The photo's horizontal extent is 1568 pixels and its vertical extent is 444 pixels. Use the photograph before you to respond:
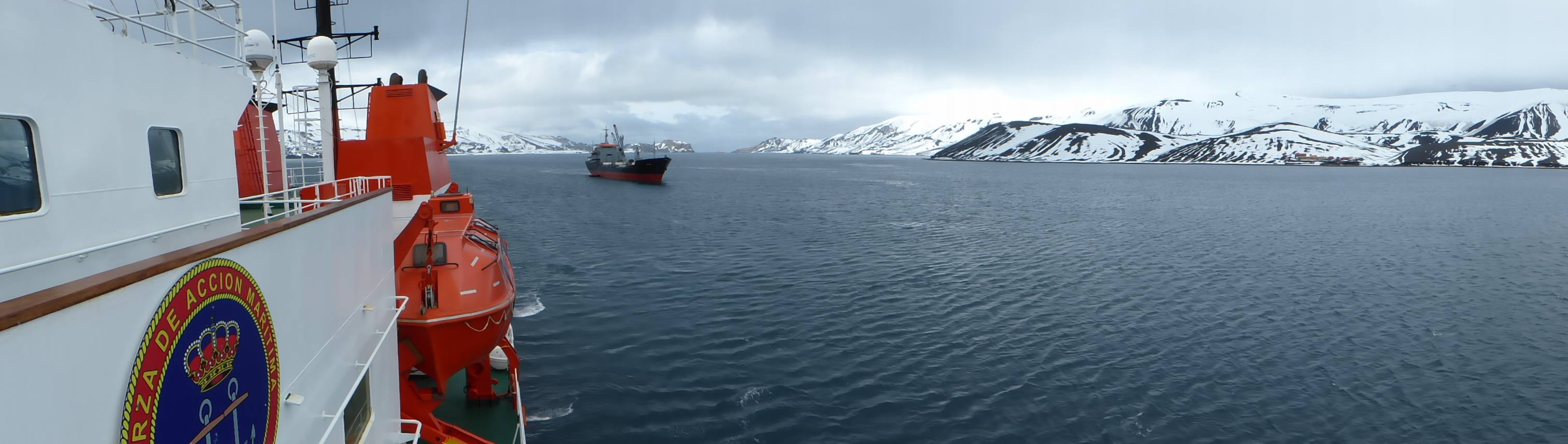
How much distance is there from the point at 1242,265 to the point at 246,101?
34.1 meters

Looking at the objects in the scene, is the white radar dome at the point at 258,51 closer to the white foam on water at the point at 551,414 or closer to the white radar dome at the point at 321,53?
the white radar dome at the point at 321,53

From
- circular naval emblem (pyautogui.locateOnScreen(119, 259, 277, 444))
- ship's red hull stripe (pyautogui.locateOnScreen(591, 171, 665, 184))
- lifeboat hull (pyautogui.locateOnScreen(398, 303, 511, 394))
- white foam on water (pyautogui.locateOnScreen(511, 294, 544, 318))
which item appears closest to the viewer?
circular naval emblem (pyautogui.locateOnScreen(119, 259, 277, 444))

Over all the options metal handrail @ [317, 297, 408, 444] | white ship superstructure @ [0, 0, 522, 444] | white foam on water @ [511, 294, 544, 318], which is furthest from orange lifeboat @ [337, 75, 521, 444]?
white foam on water @ [511, 294, 544, 318]

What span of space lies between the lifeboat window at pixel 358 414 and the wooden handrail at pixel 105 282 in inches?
126

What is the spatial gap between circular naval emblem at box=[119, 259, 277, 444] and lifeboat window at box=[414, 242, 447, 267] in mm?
6489

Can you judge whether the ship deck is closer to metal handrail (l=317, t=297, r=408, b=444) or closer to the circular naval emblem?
metal handrail (l=317, t=297, r=408, b=444)

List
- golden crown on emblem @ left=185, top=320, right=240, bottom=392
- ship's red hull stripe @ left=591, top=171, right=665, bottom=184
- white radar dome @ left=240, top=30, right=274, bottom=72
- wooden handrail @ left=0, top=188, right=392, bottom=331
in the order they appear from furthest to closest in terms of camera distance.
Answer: ship's red hull stripe @ left=591, top=171, right=665, bottom=184 → white radar dome @ left=240, top=30, right=274, bottom=72 → golden crown on emblem @ left=185, top=320, right=240, bottom=392 → wooden handrail @ left=0, top=188, right=392, bottom=331

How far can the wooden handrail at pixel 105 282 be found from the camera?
2992 mm

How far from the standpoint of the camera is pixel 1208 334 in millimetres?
20266

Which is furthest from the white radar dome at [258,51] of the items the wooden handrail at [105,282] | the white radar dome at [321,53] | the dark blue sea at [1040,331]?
the dark blue sea at [1040,331]

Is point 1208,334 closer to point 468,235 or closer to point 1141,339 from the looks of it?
point 1141,339

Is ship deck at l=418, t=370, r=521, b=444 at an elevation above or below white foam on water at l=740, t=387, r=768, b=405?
above

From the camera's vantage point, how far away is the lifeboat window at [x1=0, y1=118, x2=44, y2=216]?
3.83 metres

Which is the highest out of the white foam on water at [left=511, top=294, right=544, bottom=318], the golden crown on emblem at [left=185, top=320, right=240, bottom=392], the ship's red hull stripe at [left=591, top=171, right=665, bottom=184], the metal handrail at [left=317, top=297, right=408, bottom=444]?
the golden crown on emblem at [left=185, top=320, right=240, bottom=392]
